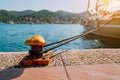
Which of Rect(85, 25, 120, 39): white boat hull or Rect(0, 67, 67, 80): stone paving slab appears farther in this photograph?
Rect(85, 25, 120, 39): white boat hull

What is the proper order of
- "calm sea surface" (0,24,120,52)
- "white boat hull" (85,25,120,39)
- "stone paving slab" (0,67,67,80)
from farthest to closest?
"white boat hull" (85,25,120,39)
"calm sea surface" (0,24,120,52)
"stone paving slab" (0,67,67,80)

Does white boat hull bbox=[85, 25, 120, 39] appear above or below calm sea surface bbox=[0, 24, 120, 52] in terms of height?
above

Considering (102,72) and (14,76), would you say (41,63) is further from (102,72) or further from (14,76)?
(102,72)

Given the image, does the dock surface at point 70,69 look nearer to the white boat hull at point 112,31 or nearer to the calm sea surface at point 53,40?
the calm sea surface at point 53,40

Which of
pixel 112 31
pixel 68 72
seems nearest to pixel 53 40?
pixel 112 31

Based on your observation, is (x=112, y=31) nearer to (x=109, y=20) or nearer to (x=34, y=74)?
(x=109, y=20)

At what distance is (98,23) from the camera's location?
3344 cm

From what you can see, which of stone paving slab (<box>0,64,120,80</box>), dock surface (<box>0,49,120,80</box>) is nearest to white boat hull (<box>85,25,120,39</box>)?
dock surface (<box>0,49,120,80</box>)

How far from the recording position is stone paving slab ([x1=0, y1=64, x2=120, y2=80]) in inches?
172

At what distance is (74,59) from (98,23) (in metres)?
28.3

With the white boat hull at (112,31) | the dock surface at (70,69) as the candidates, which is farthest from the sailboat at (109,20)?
the dock surface at (70,69)

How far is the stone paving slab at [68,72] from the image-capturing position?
437cm

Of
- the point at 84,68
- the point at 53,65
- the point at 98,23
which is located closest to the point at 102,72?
the point at 84,68

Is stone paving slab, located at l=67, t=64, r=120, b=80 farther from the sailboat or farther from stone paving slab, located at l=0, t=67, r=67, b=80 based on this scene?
the sailboat
